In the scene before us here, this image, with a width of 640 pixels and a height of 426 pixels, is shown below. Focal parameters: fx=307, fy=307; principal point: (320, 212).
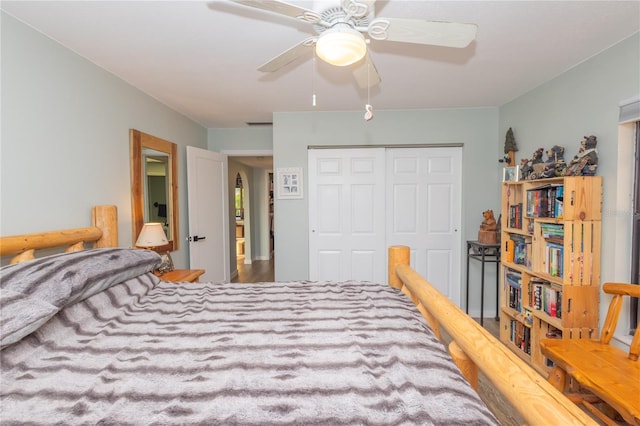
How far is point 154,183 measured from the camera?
3.03 meters

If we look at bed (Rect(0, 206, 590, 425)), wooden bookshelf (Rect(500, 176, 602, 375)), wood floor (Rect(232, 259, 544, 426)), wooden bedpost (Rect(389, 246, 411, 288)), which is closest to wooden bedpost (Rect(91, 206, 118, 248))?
bed (Rect(0, 206, 590, 425))

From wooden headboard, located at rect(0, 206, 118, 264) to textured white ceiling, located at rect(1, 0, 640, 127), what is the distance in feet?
3.69

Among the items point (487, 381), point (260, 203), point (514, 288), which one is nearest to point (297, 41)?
point (514, 288)

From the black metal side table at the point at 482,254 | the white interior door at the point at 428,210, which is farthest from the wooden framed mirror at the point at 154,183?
the black metal side table at the point at 482,254

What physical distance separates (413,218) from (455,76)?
160 centimetres

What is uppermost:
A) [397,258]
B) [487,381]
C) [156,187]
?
[156,187]

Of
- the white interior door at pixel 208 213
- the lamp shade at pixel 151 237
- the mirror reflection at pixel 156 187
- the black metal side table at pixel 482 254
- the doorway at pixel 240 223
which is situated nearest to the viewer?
the lamp shade at pixel 151 237

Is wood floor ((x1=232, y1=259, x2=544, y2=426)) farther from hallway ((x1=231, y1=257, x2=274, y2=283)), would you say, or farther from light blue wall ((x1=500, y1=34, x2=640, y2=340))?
light blue wall ((x1=500, y1=34, x2=640, y2=340))

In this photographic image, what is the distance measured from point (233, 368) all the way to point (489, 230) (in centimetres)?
305

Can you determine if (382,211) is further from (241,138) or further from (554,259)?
(241,138)

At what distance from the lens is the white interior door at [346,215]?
3.60 metres

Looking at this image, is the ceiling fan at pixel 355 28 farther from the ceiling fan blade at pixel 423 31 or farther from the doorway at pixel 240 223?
the doorway at pixel 240 223

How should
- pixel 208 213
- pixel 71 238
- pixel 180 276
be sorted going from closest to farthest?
1. pixel 71 238
2. pixel 180 276
3. pixel 208 213

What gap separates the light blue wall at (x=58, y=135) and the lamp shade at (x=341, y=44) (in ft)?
5.46
